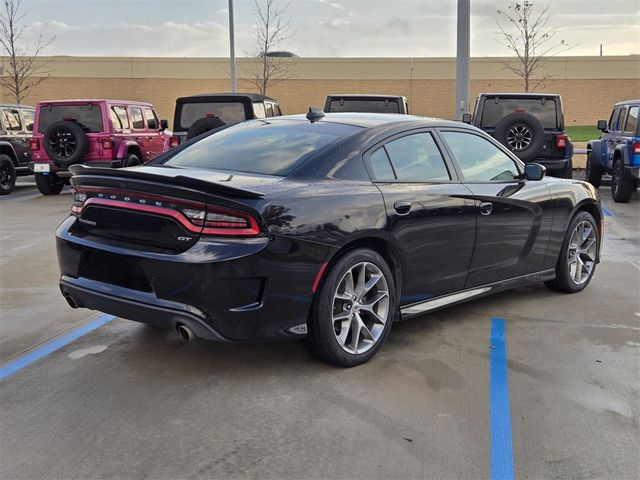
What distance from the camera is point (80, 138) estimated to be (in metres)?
13.2

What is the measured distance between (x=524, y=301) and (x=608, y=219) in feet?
18.7

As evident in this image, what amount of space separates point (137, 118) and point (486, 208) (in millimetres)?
11639

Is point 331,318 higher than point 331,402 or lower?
higher

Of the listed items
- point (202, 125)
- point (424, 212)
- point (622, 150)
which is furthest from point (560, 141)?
point (424, 212)

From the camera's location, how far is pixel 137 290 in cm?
393

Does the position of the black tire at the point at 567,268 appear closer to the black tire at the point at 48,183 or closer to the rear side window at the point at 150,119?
the black tire at the point at 48,183

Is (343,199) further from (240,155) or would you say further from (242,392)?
(242,392)

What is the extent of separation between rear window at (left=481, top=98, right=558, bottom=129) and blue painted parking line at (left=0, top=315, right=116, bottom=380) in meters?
9.89

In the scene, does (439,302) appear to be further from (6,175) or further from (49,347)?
(6,175)

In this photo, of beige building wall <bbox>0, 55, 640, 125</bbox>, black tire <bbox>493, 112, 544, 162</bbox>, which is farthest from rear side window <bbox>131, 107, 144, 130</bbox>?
beige building wall <bbox>0, 55, 640, 125</bbox>

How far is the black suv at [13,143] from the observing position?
14578 mm

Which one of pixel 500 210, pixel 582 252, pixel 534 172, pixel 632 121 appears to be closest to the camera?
pixel 500 210

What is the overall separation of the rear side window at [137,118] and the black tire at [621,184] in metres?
9.90

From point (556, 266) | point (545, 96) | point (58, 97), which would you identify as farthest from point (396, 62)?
point (556, 266)
